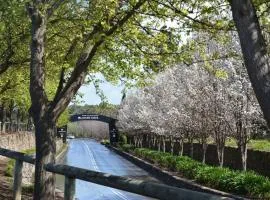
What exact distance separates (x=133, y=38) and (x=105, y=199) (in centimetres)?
1485

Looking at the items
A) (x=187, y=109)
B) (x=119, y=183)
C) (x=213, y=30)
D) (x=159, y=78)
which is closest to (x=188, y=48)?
(x=213, y=30)

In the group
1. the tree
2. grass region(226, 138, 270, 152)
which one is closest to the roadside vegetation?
grass region(226, 138, 270, 152)

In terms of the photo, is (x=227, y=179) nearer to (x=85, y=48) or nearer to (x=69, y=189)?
(x=85, y=48)

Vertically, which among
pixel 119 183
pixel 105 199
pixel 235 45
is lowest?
pixel 105 199

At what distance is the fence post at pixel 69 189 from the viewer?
289 inches

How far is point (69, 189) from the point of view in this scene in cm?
740

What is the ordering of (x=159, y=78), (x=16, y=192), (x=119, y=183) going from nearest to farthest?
(x=119, y=183) → (x=16, y=192) → (x=159, y=78)

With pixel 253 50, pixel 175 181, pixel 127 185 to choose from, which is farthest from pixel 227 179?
pixel 253 50

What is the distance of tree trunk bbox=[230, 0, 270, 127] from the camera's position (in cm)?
450

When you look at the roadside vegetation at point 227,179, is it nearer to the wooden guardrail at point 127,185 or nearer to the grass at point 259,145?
the grass at point 259,145

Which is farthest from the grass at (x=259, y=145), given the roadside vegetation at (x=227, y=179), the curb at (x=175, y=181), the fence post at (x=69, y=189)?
the fence post at (x=69, y=189)

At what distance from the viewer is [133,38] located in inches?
448

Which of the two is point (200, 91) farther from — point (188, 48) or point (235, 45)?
point (188, 48)

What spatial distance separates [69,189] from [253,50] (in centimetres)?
372
